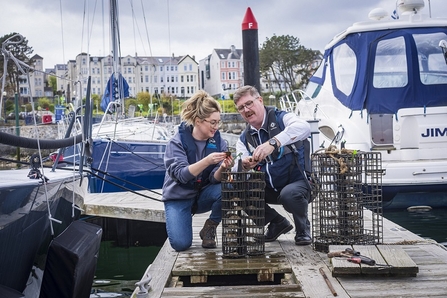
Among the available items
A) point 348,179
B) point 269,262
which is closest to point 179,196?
point 269,262

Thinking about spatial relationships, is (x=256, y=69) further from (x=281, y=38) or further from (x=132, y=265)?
(x=281, y=38)

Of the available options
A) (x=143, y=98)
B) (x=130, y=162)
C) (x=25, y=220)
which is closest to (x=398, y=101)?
(x=130, y=162)

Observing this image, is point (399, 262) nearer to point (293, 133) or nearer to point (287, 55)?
point (293, 133)

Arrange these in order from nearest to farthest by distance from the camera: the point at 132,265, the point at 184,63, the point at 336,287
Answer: the point at 336,287, the point at 132,265, the point at 184,63

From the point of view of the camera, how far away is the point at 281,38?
223 ft

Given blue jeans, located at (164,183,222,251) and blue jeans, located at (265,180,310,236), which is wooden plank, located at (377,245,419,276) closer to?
blue jeans, located at (265,180,310,236)

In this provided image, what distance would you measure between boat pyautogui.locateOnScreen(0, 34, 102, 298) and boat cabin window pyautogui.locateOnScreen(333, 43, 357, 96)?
679 cm

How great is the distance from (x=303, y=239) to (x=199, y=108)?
1.48m

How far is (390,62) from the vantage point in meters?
10.4

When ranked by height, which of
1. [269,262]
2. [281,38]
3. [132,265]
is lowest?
[132,265]

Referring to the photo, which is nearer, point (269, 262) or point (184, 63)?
point (269, 262)

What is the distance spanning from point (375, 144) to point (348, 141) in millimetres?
432

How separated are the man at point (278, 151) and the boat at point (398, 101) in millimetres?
3825

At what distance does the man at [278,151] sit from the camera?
16.8 ft
